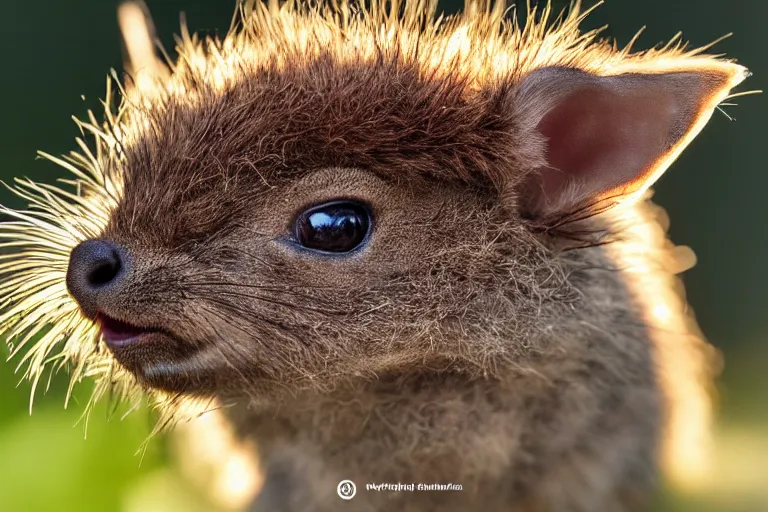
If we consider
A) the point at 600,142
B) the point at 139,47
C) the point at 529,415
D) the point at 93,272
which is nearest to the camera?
the point at 93,272

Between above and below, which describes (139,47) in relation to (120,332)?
above

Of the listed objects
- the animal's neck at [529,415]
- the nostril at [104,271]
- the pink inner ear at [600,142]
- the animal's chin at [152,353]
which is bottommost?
the animal's neck at [529,415]

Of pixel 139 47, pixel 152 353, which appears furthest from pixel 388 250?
pixel 139 47

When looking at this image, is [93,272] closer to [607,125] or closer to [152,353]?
[152,353]

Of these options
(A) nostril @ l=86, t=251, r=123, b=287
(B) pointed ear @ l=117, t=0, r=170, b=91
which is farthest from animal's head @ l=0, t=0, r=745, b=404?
(B) pointed ear @ l=117, t=0, r=170, b=91

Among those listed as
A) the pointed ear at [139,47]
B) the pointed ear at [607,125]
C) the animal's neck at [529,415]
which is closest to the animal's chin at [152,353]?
the animal's neck at [529,415]

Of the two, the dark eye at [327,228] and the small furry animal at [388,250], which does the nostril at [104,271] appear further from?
the dark eye at [327,228]

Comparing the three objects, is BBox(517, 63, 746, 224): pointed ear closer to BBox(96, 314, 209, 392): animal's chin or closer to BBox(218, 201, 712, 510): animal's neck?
BBox(218, 201, 712, 510): animal's neck
